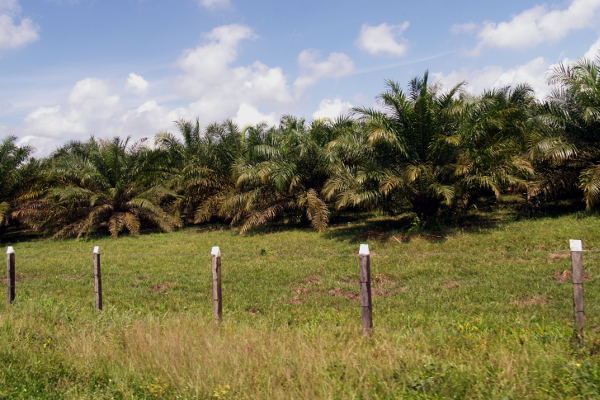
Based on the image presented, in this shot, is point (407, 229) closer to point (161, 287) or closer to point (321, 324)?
point (161, 287)

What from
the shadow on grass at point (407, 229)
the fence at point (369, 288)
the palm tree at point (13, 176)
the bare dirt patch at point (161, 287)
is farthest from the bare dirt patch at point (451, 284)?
the palm tree at point (13, 176)

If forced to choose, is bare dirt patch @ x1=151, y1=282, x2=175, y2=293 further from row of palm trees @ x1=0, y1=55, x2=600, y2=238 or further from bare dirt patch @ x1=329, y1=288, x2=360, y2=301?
row of palm trees @ x1=0, y1=55, x2=600, y2=238

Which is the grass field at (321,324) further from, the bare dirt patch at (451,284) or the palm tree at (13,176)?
the palm tree at (13,176)

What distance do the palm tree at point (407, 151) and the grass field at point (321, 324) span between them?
114 cm

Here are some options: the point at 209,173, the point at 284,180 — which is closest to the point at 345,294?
the point at 284,180

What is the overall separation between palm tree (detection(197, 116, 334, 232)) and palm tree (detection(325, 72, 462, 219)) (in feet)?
6.92

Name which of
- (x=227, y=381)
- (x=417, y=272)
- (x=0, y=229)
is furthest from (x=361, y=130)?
(x=0, y=229)

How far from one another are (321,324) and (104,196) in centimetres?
1447

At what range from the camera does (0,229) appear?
20.9 m

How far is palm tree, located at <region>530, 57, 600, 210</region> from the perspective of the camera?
43.8 feet

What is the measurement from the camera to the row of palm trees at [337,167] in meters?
13.4

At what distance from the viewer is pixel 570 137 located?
13852 millimetres

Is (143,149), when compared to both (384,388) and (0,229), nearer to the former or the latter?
(0,229)

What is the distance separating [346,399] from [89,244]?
15.0 m
